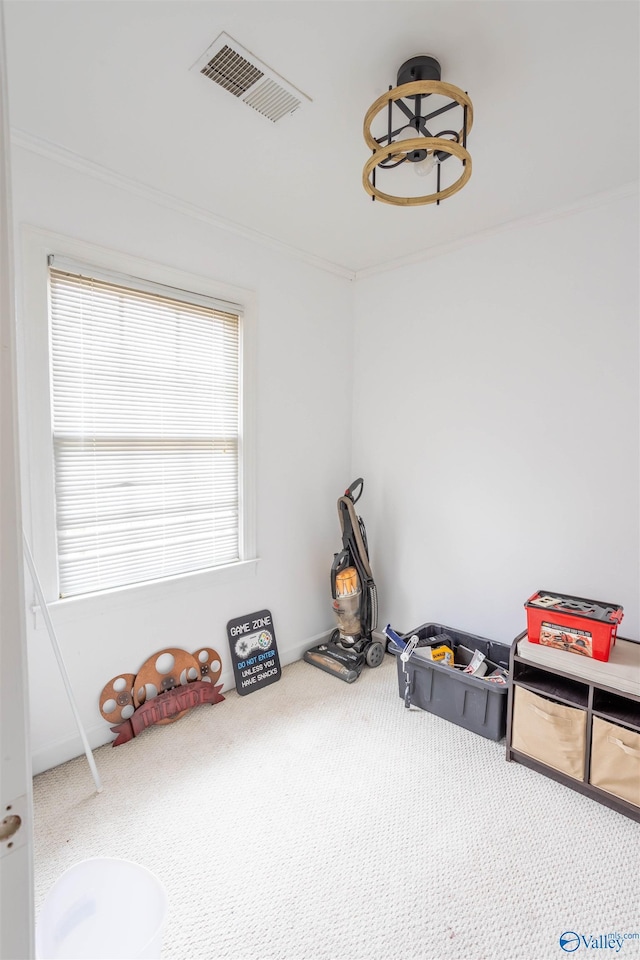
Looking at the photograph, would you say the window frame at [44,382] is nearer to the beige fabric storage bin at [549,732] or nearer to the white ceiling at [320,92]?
the white ceiling at [320,92]

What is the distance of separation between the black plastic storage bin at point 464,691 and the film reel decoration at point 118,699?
139 centimetres

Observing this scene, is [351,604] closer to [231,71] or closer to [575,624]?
[575,624]

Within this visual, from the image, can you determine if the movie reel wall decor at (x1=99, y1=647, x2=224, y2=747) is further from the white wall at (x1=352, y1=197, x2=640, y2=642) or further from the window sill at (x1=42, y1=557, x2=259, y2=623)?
the white wall at (x1=352, y1=197, x2=640, y2=642)

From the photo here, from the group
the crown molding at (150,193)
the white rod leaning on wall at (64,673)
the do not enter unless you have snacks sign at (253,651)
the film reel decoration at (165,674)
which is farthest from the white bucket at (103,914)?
the crown molding at (150,193)

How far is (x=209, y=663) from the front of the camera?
2.61 metres

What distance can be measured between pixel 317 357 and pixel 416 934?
9.22ft

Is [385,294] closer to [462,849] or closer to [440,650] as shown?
[440,650]

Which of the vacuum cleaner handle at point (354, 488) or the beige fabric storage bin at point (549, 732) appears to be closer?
the beige fabric storage bin at point (549, 732)

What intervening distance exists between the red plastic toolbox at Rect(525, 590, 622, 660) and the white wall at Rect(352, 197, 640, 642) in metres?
0.32

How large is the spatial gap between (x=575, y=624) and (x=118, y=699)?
2145 mm

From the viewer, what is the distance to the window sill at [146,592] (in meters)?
2.09

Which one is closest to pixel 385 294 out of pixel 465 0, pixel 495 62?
pixel 495 62

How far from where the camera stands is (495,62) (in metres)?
1.47

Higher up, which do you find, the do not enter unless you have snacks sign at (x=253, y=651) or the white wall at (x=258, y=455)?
the white wall at (x=258, y=455)
